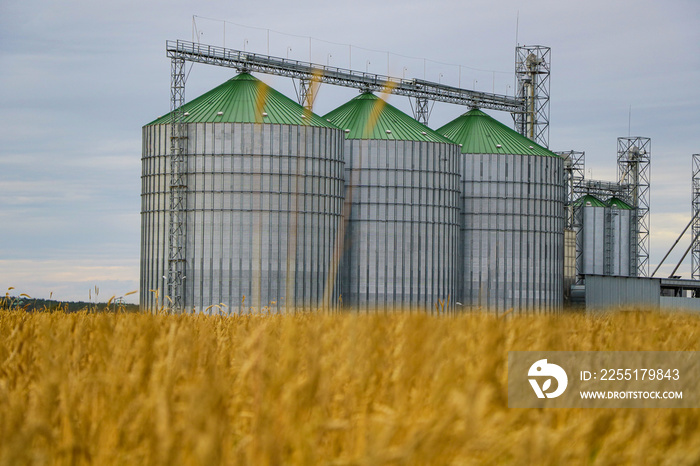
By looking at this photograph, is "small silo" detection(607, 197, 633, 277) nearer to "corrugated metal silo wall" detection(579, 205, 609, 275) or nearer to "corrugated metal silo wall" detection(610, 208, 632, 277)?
"corrugated metal silo wall" detection(610, 208, 632, 277)

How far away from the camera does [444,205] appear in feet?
179

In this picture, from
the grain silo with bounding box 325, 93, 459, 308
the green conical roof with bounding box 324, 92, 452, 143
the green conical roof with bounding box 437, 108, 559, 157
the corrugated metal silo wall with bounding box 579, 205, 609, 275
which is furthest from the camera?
the corrugated metal silo wall with bounding box 579, 205, 609, 275

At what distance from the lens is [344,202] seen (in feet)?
133

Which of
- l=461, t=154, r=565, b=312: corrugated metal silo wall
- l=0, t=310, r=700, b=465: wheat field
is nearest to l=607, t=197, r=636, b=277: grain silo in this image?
l=461, t=154, r=565, b=312: corrugated metal silo wall

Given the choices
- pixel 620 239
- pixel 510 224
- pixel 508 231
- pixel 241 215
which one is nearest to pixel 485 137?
pixel 510 224

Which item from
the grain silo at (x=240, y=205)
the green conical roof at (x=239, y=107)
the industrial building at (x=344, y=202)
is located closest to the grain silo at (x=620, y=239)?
the industrial building at (x=344, y=202)

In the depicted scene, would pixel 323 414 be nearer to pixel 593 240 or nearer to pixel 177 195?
pixel 177 195

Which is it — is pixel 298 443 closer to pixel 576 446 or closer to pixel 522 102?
pixel 576 446

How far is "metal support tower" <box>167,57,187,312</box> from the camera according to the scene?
153 feet

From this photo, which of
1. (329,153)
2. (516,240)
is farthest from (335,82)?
(516,240)

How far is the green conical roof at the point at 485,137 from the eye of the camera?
2383 inches

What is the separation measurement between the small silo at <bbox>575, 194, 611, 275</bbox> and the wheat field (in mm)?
80645

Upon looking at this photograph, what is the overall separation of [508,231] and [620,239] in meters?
31.9

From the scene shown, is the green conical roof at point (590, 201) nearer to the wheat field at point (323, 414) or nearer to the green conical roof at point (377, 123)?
the green conical roof at point (377, 123)
